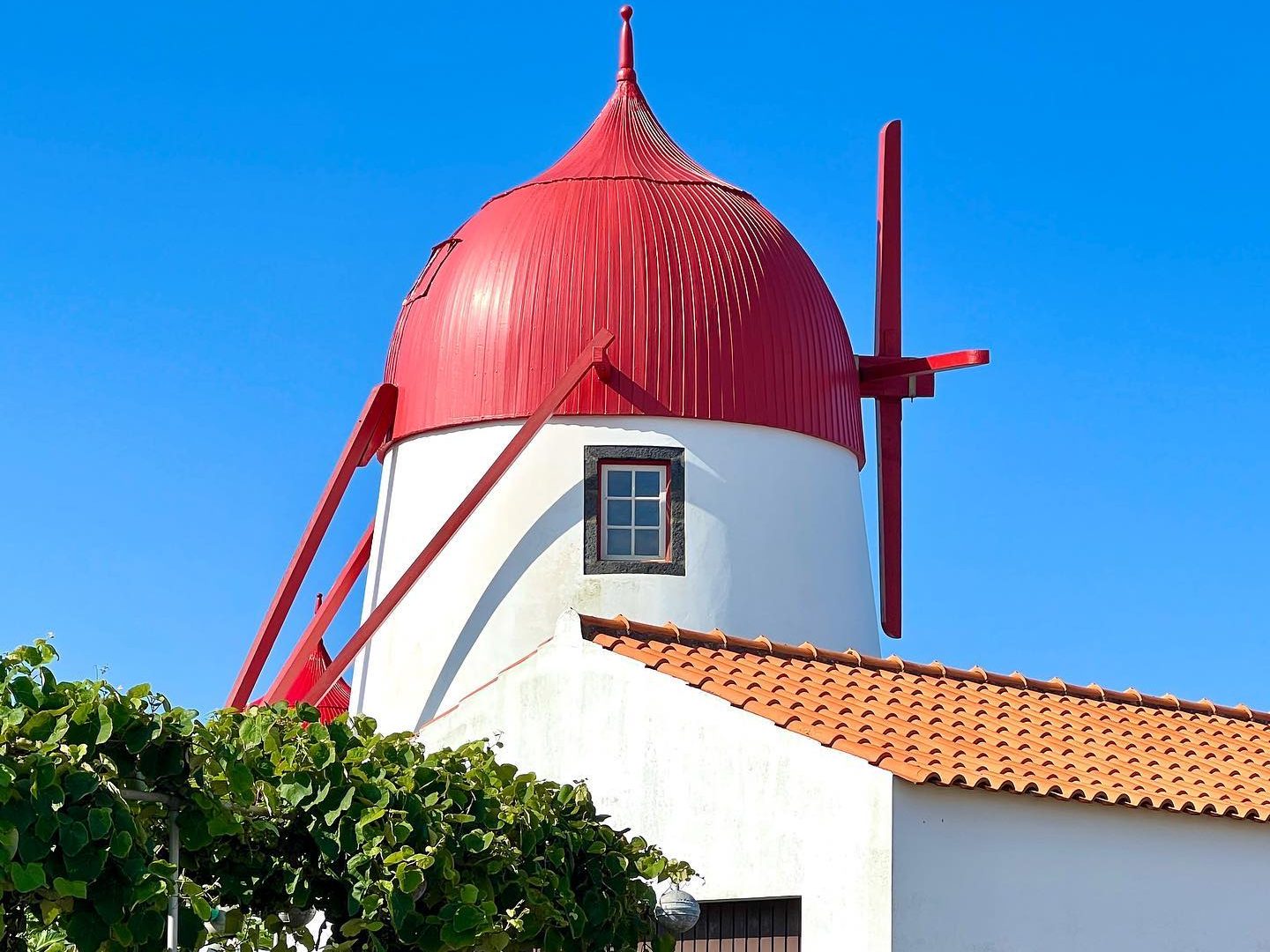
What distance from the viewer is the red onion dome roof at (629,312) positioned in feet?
64.8

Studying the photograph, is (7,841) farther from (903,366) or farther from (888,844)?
(903,366)

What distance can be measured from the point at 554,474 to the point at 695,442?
4.66 feet

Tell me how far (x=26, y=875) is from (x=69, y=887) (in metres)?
0.19

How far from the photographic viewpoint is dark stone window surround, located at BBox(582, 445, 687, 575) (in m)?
19.2

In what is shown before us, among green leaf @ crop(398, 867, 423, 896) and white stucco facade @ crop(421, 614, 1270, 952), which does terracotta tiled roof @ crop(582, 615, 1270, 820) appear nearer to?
white stucco facade @ crop(421, 614, 1270, 952)

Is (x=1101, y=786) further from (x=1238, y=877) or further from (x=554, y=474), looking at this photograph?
(x=554, y=474)

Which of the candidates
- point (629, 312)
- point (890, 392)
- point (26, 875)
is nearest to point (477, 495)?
point (629, 312)

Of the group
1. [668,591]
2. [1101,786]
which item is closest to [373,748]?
[1101,786]

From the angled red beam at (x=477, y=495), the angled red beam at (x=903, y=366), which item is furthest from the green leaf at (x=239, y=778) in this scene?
the angled red beam at (x=903, y=366)

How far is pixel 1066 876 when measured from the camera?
12.6m

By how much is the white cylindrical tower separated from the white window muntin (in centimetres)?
2

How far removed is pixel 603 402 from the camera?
64.1ft

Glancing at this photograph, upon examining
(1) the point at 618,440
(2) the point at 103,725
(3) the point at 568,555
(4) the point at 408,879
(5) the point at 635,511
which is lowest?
(4) the point at 408,879

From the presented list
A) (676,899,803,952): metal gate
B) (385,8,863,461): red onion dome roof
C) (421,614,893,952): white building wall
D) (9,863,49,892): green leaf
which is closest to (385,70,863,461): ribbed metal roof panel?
(385,8,863,461): red onion dome roof
